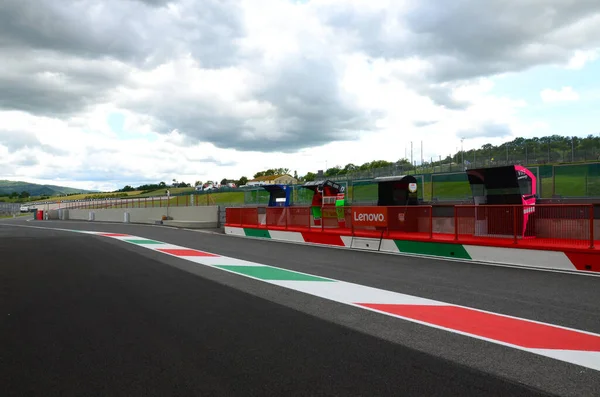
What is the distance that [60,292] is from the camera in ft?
25.5

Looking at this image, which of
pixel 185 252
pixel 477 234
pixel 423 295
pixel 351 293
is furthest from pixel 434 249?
pixel 185 252

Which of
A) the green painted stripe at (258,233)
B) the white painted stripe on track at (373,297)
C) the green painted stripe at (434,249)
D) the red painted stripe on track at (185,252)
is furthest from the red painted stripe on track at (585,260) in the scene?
the green painted stripe at (258,233)

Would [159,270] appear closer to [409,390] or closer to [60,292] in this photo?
[60,292]

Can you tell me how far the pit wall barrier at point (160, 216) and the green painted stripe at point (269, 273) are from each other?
19.0 meters

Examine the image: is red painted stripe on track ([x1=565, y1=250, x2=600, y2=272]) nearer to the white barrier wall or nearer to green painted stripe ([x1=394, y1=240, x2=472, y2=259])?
green painted stripe ([x1=394, y1=240, x2=472, y2=259])

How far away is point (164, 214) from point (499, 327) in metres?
33.9

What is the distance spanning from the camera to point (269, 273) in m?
9.86

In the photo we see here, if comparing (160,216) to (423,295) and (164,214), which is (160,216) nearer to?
(164,214)

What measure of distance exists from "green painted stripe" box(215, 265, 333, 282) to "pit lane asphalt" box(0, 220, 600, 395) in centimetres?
45

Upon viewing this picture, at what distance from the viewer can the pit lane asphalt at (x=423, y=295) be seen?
3994 millimetres

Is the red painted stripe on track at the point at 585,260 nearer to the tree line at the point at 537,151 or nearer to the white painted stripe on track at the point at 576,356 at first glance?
Result: the white painted stripe on track at the point at 576,356

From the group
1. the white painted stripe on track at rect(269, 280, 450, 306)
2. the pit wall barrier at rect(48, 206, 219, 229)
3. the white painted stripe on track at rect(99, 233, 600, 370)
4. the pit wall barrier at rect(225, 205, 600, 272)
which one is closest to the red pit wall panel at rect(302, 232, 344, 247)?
the pit wall barrier at rect(225, 205, 600, 272)

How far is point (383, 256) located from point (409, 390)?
9.36 m

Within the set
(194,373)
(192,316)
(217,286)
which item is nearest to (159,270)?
(217,286)
